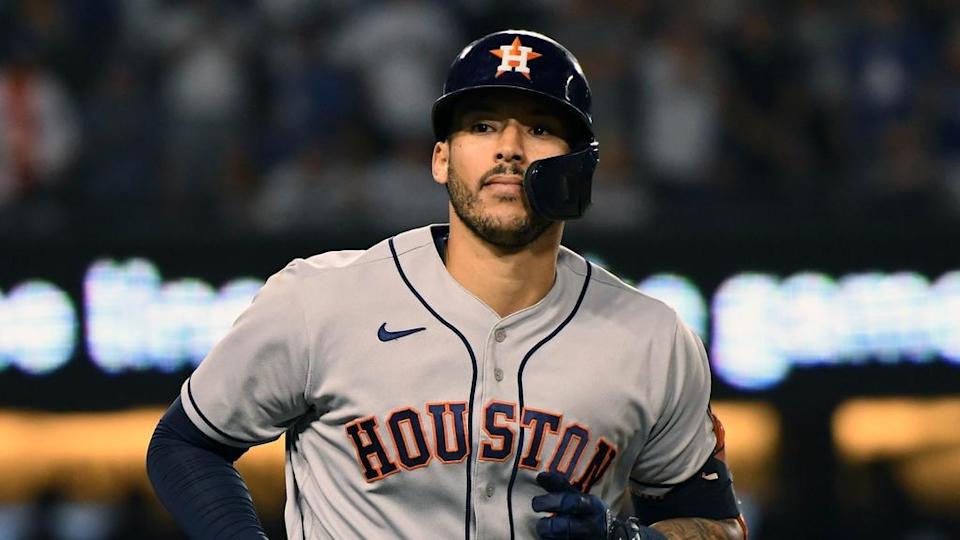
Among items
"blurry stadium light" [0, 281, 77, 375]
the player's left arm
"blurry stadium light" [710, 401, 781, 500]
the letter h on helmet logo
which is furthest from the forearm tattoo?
"blurry stadium light" [0, 281, 77, 375]

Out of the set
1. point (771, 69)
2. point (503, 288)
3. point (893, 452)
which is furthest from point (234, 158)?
point (503, 288)

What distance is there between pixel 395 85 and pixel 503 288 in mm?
5059

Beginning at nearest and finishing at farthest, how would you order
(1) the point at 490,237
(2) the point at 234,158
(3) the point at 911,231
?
(1) the point at 490,237 → (3) the point at 911,231 → (2) the point at 234,158

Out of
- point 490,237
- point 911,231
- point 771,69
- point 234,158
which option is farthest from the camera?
point 771,69

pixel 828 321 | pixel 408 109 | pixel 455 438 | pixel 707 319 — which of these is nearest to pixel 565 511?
pixel 455 438

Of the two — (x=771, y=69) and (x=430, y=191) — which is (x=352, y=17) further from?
(x=771, y=69)

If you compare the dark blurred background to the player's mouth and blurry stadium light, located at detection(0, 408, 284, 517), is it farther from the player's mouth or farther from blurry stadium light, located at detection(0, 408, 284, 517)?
the player's mouth

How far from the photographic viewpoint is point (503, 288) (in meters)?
3.63

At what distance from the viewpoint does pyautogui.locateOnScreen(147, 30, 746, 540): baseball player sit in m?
3.47

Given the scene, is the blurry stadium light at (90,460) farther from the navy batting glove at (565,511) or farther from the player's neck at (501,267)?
the navy batting glove at (565,511)

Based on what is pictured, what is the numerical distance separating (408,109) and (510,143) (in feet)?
16.5

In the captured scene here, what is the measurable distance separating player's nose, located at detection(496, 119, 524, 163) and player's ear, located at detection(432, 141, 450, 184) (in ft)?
0.50

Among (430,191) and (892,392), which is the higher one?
(430,191)

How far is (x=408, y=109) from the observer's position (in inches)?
334
